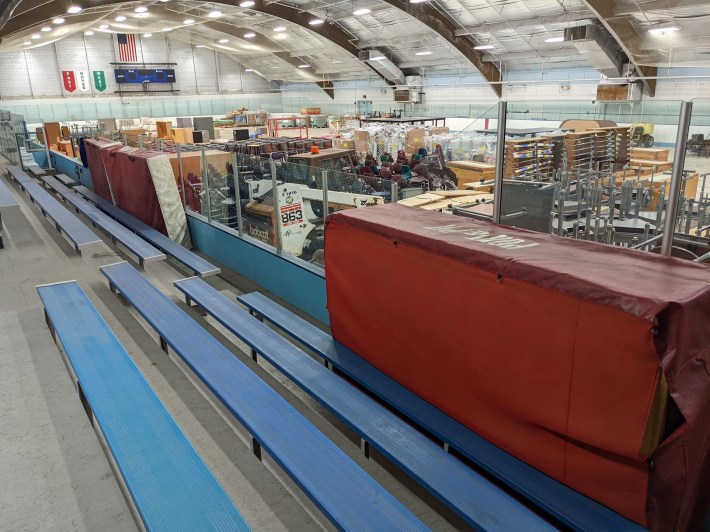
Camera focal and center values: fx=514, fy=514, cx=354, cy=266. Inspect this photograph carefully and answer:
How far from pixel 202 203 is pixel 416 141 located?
32.6 feet

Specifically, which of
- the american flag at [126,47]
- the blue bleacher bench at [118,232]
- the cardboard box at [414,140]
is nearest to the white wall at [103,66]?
the american flag at [126,47]

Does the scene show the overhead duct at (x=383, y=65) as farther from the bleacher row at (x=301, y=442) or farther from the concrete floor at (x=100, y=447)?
the bleacher row at (x=301, y=442)

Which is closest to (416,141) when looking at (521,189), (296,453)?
(521,189)

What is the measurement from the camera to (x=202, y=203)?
320 inches

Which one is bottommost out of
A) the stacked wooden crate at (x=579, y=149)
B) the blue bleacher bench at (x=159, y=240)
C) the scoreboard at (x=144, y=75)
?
the blue bleacher bench at (x=159, y=240)

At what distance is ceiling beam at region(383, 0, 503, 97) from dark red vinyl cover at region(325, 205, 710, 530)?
20.6m

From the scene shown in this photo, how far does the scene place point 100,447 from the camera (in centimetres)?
371

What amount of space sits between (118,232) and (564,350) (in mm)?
7311

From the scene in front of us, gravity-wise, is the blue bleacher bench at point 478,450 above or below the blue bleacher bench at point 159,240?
Answer: below

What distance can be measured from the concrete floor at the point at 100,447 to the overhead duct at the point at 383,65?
85.4 feet

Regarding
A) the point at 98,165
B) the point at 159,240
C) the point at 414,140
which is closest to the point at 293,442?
the point at 159,240

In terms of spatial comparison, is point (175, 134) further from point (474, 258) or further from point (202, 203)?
point (474, 258)

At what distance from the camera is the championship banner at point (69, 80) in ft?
110

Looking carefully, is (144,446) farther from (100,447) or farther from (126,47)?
(126,47)
